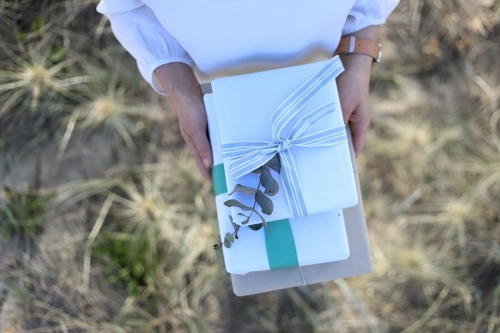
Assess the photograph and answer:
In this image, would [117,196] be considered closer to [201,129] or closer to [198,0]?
[201,129]

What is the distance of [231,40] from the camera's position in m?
0.66

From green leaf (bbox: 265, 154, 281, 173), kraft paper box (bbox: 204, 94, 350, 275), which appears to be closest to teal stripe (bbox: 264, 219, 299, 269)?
kraft paper box (bbox: 204, 94, 350, 275)

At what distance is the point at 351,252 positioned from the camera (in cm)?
79

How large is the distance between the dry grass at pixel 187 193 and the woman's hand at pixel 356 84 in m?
0.50

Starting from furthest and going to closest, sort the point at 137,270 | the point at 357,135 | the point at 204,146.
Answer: the point at 137,270
the point at 357,135
the point at 204,146

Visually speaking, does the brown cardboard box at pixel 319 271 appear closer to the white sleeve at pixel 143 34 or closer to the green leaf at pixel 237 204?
the white sleeve at pixel 143 34

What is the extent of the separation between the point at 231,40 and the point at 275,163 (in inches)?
8.4

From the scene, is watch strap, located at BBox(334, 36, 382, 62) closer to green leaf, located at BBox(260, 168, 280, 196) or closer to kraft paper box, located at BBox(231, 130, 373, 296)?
kraft paper box, located at BBox(231, 130, 373, 296)

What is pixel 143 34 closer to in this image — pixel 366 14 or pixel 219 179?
pixel 219 179

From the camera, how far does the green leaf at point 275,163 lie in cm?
64

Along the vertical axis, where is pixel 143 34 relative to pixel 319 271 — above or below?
above

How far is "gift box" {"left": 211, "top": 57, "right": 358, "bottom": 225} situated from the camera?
64cm

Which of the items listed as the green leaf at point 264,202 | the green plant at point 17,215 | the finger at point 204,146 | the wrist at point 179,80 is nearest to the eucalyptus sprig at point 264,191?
the green leaf at point 264,202

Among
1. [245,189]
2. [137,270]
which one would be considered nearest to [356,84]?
[245,189]
